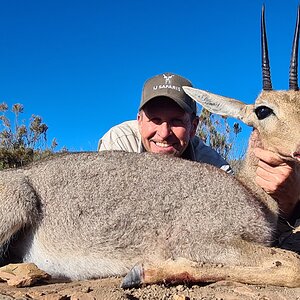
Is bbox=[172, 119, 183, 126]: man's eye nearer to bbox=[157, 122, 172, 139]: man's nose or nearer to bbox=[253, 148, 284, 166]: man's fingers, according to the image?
bbox=[157, 122, 172, 139]: man's nose

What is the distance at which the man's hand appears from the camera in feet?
19.3

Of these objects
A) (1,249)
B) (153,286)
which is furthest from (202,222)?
(1,249)

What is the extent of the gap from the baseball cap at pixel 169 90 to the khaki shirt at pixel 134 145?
828 millimetres

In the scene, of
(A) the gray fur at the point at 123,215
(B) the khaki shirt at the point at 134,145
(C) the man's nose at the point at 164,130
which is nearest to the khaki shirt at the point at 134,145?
(B) the khaki shirt at the point at 134,145

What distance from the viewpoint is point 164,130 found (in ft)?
26.3

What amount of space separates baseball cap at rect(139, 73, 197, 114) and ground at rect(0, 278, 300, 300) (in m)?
3.81

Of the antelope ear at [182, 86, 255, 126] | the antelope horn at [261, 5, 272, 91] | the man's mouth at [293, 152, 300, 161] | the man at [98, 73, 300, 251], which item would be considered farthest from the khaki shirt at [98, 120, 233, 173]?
the man's mouth at [293, 152, 300, 161]

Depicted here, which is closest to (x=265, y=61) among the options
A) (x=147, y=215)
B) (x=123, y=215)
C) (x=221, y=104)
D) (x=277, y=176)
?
(x=221, y=104)

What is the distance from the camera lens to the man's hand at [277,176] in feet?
19.3

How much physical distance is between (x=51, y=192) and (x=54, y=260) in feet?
2.58

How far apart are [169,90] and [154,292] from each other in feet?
13.6

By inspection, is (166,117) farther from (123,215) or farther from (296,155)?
(296,155)

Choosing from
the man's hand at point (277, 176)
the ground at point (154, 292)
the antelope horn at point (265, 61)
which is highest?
the antelope horn at point (265, 61)

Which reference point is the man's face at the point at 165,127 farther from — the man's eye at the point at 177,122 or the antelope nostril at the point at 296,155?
the antelope nostril at the point at 296,155
